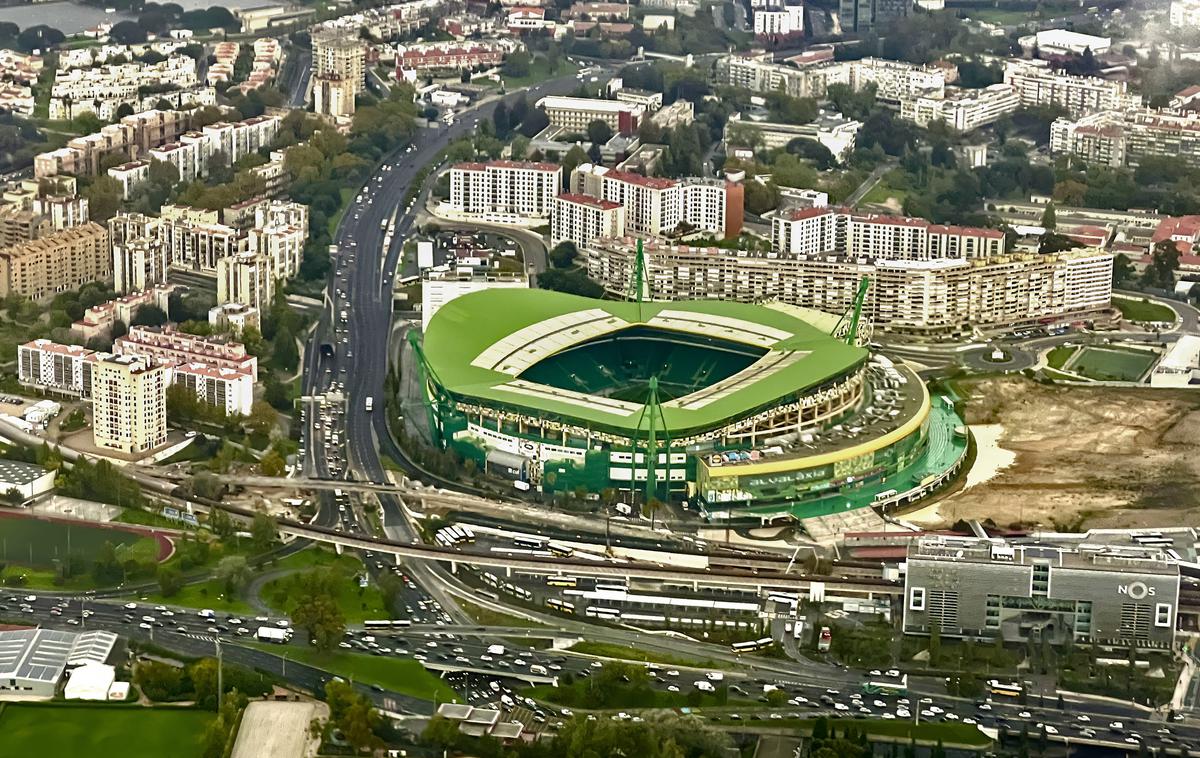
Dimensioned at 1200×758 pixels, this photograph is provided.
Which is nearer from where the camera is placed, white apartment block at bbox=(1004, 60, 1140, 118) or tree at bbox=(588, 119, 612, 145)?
tree at bbox=(588, 119, 612, 145)

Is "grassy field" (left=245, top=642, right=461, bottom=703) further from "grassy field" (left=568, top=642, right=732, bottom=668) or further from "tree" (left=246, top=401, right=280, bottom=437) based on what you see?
"tree" (left=246, top=401, right=280, bottom=437)

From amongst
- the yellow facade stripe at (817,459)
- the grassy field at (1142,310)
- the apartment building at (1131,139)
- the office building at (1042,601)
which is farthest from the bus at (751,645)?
the apartment building at (1131,139)

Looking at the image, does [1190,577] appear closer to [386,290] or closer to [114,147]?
[386,290]

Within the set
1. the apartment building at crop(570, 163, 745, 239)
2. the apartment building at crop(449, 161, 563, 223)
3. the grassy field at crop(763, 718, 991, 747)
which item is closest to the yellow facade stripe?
the grassy field at crop(763, 718, 991, 747)

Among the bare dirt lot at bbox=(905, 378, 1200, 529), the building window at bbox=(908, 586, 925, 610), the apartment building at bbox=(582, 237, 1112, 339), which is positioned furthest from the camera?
the apartment building at bbox=(582, 237, 1112, 339)

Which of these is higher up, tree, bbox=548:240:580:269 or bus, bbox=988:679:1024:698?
tree, bbox=548:240:580:269

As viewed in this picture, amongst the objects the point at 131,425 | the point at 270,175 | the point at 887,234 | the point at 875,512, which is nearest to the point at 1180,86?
the point at 887,234

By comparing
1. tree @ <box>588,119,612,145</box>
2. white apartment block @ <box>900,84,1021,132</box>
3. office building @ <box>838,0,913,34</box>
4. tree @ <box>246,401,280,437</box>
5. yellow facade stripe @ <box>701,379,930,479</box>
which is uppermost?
office building @ <box>838,0,913,34</box>
